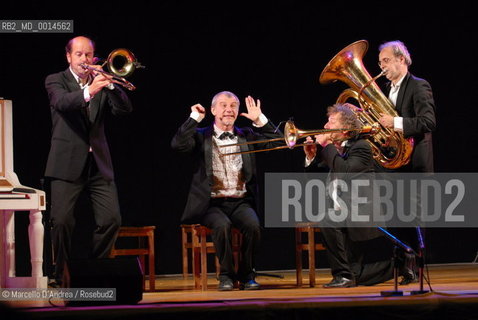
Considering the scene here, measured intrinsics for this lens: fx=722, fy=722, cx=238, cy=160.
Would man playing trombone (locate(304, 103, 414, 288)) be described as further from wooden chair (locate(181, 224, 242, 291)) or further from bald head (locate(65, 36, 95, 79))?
bald head (locate(65, 36, 95, 79))

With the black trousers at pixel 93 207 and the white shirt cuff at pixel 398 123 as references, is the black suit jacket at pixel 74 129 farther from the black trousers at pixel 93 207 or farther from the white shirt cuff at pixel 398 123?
the white shirt cuff at pixel 398 123

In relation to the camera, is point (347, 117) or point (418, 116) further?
point (418, 116)

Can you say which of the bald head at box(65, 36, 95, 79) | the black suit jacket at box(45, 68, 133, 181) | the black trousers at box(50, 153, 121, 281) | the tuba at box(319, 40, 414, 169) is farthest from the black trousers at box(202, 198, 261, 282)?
the bald head at box(65, 36, 95, 79)

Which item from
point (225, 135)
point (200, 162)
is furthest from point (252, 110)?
point (200, 162)

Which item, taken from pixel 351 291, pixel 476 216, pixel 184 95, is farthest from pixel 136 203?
pixel 476 216

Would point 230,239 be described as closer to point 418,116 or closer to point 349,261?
point 349,261

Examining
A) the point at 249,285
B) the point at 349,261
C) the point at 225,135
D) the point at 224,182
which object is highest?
the point at 225,135

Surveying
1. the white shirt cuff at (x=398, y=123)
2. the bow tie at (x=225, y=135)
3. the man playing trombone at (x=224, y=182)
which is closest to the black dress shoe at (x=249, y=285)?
the man playing trombone at (x=224, y=182)

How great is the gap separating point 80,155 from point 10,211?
52cm

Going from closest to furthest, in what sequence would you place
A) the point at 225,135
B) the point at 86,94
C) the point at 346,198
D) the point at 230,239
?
the point at 86,94 < the point at 346,198 < the point at 230,239 < the point at 225,135

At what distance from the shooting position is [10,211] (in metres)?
4.21

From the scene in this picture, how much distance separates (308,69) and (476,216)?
2.15 meters

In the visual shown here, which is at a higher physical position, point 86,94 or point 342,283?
point 86,94

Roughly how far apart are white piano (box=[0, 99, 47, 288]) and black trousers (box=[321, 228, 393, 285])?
5.77 ft
